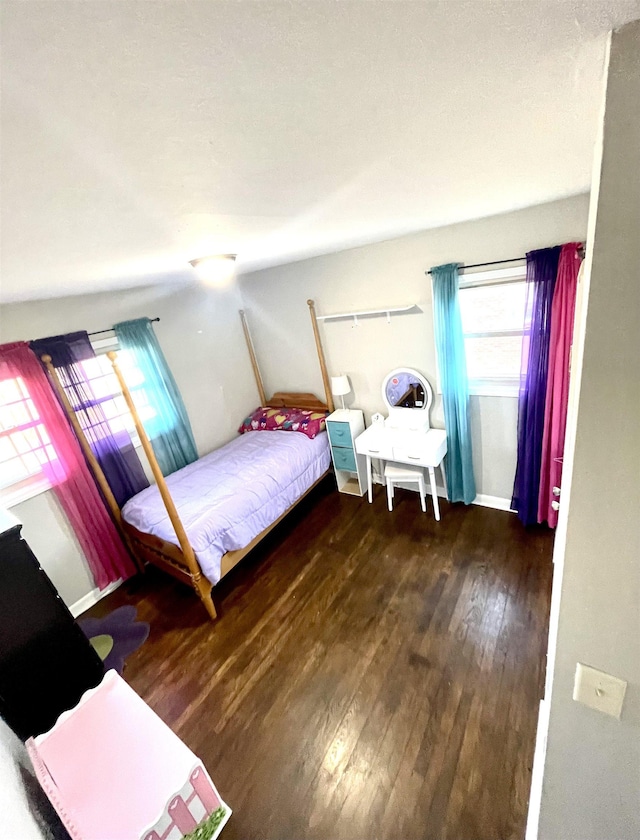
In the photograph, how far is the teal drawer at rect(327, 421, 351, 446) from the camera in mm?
3332

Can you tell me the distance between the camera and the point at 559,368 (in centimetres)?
224

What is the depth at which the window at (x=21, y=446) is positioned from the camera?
2.50 meters

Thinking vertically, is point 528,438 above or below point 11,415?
below

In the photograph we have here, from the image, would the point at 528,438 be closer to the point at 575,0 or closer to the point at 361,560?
the point at 361,560

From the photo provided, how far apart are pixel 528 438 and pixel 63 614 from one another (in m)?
2.95

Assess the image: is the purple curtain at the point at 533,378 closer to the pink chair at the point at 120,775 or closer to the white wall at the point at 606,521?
the white wall at the point at 606,521

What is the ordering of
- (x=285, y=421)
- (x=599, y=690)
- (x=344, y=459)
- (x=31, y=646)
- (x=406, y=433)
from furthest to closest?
(x=285, y=421) → (x=344, y=459) → (x=406, y=433) → (x=31, y=646) → (x=599, y=690)

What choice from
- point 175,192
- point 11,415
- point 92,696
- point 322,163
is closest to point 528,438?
point 322,163

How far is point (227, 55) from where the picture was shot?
433mm

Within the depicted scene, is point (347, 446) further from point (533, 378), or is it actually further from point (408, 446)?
point (533, 378)

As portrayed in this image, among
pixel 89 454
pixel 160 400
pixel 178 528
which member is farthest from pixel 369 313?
pixel 89 454

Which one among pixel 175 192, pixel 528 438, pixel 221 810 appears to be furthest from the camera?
pixel 528 438

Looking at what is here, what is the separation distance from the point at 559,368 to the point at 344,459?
6.22ft

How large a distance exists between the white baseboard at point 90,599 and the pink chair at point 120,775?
64.9 inches
